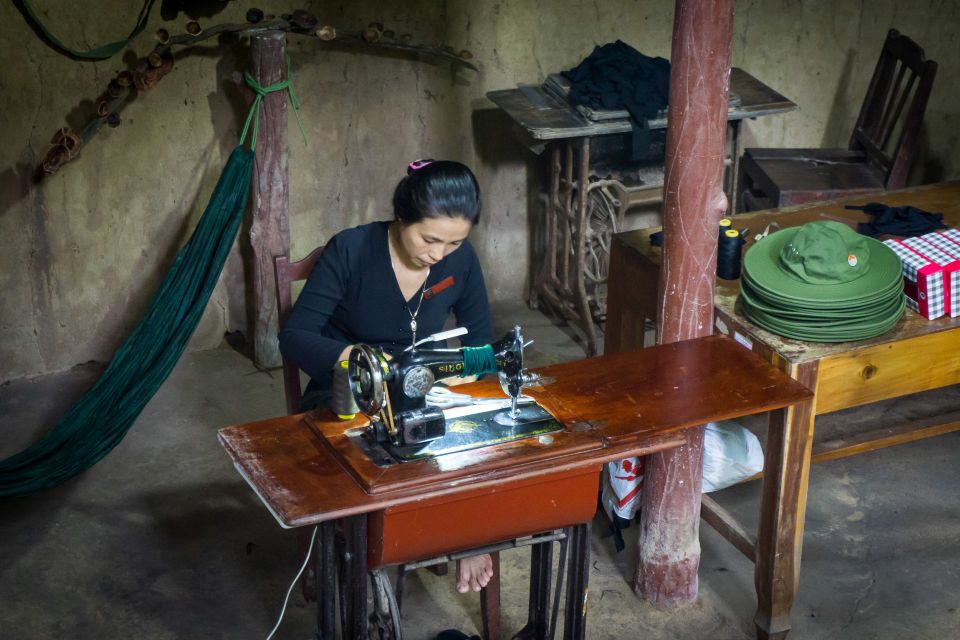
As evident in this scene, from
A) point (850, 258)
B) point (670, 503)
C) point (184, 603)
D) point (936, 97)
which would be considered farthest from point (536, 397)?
point (936, 97)

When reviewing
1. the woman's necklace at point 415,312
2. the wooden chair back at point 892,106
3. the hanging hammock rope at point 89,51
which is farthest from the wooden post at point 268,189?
the wooden chair back at point 892,106

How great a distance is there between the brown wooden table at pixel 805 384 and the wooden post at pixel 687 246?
0.49 feet

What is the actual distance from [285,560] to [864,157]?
10.6ft

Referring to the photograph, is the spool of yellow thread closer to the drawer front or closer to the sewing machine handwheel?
the sewing machine handwheel

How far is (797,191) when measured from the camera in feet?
16.0

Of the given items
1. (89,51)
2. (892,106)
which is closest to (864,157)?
(892,106)

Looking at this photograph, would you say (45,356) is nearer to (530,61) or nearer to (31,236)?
(31,236)

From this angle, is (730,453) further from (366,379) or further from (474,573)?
(366,379)

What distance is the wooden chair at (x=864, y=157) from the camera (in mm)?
4875

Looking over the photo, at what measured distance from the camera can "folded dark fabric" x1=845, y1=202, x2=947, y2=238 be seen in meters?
3.55

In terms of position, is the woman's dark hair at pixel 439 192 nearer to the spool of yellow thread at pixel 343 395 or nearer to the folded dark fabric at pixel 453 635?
the spool of yellow thread at pixel 343 395

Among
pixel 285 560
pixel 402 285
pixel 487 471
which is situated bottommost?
pixel 285 560

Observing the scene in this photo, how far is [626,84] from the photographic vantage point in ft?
15.4

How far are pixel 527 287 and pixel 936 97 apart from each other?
2.31 meters
